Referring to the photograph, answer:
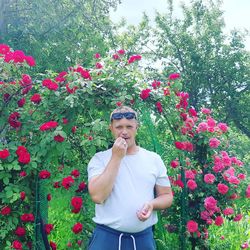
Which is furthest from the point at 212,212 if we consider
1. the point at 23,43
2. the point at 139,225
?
the point at 23,43

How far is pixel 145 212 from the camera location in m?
2.05

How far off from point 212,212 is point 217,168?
1.49ft

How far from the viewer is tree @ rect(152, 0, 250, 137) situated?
1877 cm

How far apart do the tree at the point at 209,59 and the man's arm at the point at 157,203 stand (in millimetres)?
17098

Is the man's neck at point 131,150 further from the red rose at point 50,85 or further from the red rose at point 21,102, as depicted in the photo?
the red rose at point 21,102

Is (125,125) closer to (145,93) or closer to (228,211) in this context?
(145,93)

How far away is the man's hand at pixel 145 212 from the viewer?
203 centimetres

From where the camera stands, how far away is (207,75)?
63.7 feet

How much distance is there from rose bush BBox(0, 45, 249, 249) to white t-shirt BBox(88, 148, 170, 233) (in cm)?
42

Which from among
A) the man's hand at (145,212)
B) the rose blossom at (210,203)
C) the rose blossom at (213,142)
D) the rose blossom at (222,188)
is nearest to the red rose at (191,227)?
the rose blossom at (210,203)

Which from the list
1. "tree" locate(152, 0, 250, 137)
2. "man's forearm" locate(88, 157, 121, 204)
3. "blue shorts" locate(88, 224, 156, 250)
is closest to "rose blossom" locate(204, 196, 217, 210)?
"blue shorts" locate(88, 224, 156, 250)

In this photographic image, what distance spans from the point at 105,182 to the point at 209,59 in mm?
18112

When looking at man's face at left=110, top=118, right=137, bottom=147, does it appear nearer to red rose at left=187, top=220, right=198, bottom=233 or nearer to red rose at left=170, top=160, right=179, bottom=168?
red rose at left=170, top=160, right=179, bottom=168

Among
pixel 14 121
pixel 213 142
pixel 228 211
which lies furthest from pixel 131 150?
pixel 228 211
